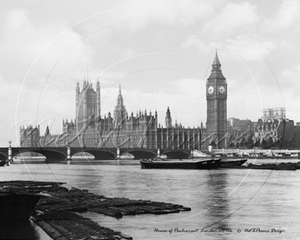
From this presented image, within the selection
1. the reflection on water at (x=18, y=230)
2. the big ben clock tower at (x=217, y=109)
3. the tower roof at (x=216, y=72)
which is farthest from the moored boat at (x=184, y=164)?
the tower roof at (x=216, y=72)

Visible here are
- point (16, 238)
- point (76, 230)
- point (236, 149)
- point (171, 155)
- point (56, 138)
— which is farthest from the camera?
point (56, 138)

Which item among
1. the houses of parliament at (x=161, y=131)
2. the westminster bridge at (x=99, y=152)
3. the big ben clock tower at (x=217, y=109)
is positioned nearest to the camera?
the westminster bridge at (x=99, y=152)

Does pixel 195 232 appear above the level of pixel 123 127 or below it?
below

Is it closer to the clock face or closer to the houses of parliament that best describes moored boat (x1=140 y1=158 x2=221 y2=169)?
the houses of parliament

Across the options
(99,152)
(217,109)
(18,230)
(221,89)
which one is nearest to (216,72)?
(221,89)

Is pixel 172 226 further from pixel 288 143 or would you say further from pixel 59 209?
Answer: pixel 288 143

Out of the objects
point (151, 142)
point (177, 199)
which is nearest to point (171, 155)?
point (151, 142)

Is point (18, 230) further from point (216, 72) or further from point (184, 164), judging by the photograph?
point (216, 72)

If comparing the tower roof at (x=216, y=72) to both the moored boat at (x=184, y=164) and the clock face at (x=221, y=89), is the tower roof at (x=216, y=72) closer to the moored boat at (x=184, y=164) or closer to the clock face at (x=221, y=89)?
the clock face at (x=221, y=89)
